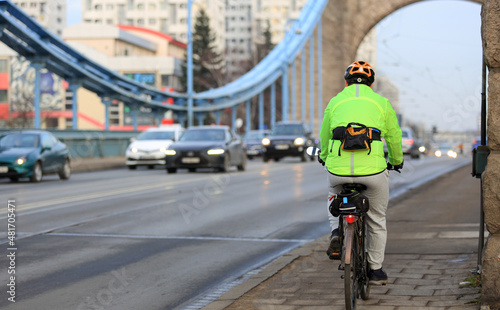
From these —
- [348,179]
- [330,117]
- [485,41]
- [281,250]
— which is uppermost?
[485,41]

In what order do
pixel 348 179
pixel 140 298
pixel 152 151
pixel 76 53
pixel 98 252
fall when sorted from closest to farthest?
pixel 348 179, pixel 140 298, pixel 98 252, pixel 152 151, pixel 76 53

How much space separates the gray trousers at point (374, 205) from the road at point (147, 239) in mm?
1237

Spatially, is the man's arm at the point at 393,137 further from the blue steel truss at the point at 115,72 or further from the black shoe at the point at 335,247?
the blue steel truss at the point at 115,72

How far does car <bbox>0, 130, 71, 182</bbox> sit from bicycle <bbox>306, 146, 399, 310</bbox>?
52.0ft

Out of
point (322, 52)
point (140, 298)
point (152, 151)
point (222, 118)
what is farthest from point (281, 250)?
point (222, 118)

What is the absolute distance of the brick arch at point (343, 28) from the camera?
5791cm

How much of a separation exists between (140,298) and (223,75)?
88.5m

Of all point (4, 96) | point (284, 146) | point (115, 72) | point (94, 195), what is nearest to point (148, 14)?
point (115, 72)

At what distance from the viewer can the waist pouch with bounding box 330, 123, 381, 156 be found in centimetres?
521

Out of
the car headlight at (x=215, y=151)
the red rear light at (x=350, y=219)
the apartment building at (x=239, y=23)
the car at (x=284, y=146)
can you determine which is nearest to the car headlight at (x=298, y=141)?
the car at (x=284, y=146)

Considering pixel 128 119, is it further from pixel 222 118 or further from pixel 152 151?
pixel 152 151

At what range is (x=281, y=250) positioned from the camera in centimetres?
878

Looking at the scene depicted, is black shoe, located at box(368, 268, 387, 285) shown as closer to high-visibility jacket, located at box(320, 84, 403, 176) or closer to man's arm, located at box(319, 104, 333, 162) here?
high-visibility jacket, located at box(320, 84, 403, 176)

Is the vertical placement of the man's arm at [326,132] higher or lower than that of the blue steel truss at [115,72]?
lower
